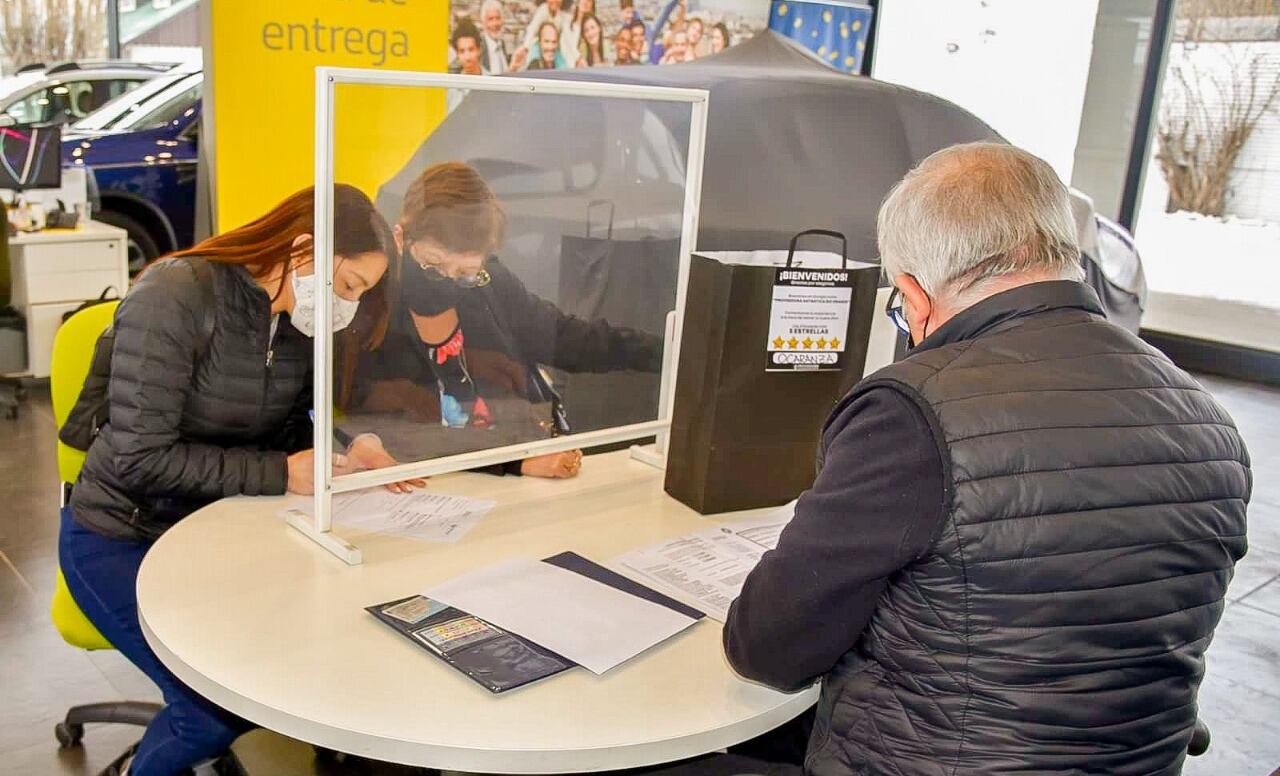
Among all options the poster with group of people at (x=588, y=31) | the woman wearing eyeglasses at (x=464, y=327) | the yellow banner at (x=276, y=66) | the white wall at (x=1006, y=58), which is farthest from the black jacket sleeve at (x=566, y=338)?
the white wall at (x=1006, y=58)

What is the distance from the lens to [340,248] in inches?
61.7

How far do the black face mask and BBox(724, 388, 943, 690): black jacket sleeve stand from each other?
72 centimetres

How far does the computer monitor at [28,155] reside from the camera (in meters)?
4.91

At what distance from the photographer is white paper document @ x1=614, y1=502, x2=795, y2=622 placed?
1.62m

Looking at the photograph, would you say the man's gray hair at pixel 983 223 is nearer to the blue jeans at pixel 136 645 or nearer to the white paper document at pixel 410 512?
the white paper document at pixel 410 512

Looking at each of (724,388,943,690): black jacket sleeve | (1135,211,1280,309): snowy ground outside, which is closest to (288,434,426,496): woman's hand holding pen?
(724,388,943,690): black jacket sleeve

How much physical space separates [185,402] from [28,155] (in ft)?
12.5

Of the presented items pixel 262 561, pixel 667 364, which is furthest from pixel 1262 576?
pixel 262 561

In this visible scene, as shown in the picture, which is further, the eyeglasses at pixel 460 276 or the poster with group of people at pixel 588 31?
the poster with group of people at pixel 588 31

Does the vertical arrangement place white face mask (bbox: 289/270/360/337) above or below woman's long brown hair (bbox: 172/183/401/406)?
below

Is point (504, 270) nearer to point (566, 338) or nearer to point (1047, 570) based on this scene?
point (566, 338)

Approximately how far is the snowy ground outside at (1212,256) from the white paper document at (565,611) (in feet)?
21.2

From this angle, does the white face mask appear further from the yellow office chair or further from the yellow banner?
the yellow banner

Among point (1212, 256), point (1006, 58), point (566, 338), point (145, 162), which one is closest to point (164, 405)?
point (566, 338)
